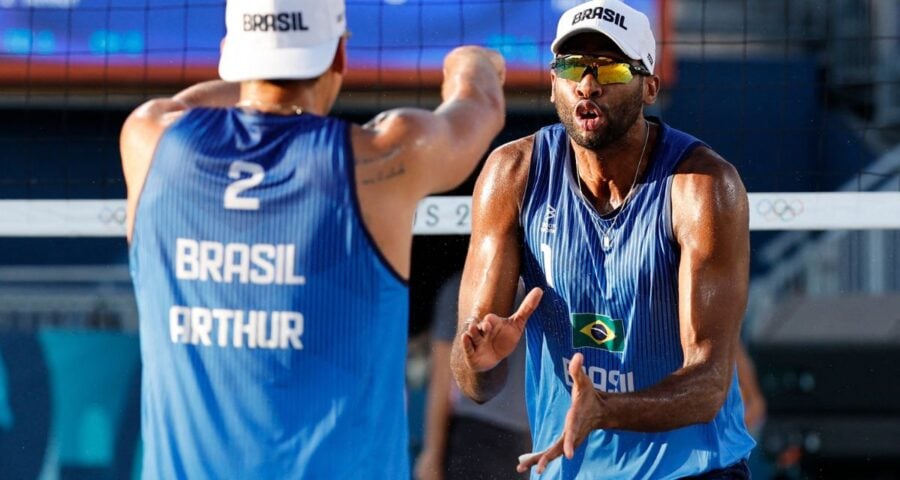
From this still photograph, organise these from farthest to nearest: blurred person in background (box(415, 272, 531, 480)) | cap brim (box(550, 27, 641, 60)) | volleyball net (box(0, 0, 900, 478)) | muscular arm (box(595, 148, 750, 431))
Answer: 1. volleyball net (box(0, 0, 900, 478))
2. blurred person in background (box(415, 272, 531, 480))
3. cap brim (box(550, 27, 641, 60))
4. muscular arm (box(595, 148, 750, 431))

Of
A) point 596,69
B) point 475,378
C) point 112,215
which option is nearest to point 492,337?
point 475,378

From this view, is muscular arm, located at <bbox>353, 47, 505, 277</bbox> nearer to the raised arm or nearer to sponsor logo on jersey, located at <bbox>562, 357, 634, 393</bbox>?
the raised arm

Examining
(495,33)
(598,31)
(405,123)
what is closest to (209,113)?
(405,123)

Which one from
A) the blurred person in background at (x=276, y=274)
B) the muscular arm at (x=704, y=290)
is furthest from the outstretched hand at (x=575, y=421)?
the blurred person in background at (x=276, y=274)

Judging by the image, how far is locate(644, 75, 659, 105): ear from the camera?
438 cm

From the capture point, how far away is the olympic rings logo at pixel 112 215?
22.4 ft

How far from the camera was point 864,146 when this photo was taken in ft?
24.5

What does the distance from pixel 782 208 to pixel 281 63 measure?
390 centimetres

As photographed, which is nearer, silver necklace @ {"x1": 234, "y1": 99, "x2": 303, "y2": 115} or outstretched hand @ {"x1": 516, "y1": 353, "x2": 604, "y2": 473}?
silver necklace @ {"x1": 234, "y1": 99, "x2": 303, "y2": 115}

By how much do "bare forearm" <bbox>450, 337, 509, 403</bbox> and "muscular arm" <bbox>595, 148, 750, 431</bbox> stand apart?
53 centimetres

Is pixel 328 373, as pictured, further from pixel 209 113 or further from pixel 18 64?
pixel 18 64

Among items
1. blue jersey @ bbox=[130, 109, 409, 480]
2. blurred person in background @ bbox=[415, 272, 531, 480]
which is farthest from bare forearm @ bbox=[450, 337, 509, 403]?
blurred person in background @ bbox=[415, 272, 531, 480]

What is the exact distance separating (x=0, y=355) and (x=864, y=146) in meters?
4.47

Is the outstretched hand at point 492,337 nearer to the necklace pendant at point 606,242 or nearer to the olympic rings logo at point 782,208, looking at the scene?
the necklace pendant at point 606,242
